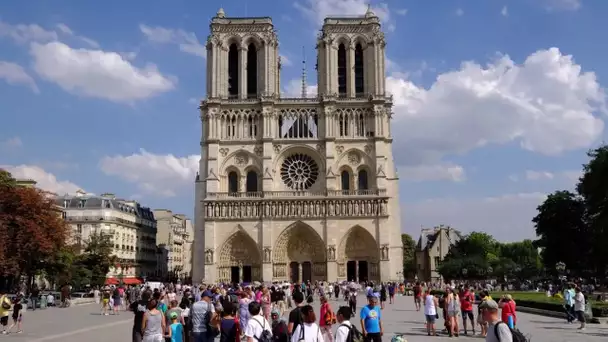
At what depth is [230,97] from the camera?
2405 inches

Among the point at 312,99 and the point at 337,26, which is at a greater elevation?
the point at 337,26

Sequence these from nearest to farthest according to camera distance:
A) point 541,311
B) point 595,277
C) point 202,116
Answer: point 541,311 < point 202,116 < point 595,277

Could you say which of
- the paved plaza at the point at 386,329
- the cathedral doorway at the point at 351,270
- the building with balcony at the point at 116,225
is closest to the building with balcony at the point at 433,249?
the cathedral doorway at the point at 351,270

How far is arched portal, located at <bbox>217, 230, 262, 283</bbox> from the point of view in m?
57.8

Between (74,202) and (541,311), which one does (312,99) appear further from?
(541,311)

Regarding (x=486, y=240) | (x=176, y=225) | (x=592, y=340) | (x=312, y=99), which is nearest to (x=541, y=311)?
(x=592, y=340)

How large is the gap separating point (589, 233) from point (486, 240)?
21.8m

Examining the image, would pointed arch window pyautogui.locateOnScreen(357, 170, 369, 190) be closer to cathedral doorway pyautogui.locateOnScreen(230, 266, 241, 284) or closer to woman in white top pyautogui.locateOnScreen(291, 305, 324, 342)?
cathedral doorway pyautogui.locateOnScreen(230, 266, 241, 284)

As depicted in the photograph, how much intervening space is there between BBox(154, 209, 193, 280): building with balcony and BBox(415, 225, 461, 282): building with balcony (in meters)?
30.9

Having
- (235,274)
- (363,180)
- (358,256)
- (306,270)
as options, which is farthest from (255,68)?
(358,256)

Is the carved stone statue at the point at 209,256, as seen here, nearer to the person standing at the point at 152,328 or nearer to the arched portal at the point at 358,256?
the arched portal at the point at 358,256

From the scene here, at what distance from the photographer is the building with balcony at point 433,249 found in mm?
78438

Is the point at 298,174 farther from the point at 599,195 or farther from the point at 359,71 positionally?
the point at 599,195

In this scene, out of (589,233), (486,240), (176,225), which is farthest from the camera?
(176,225)
